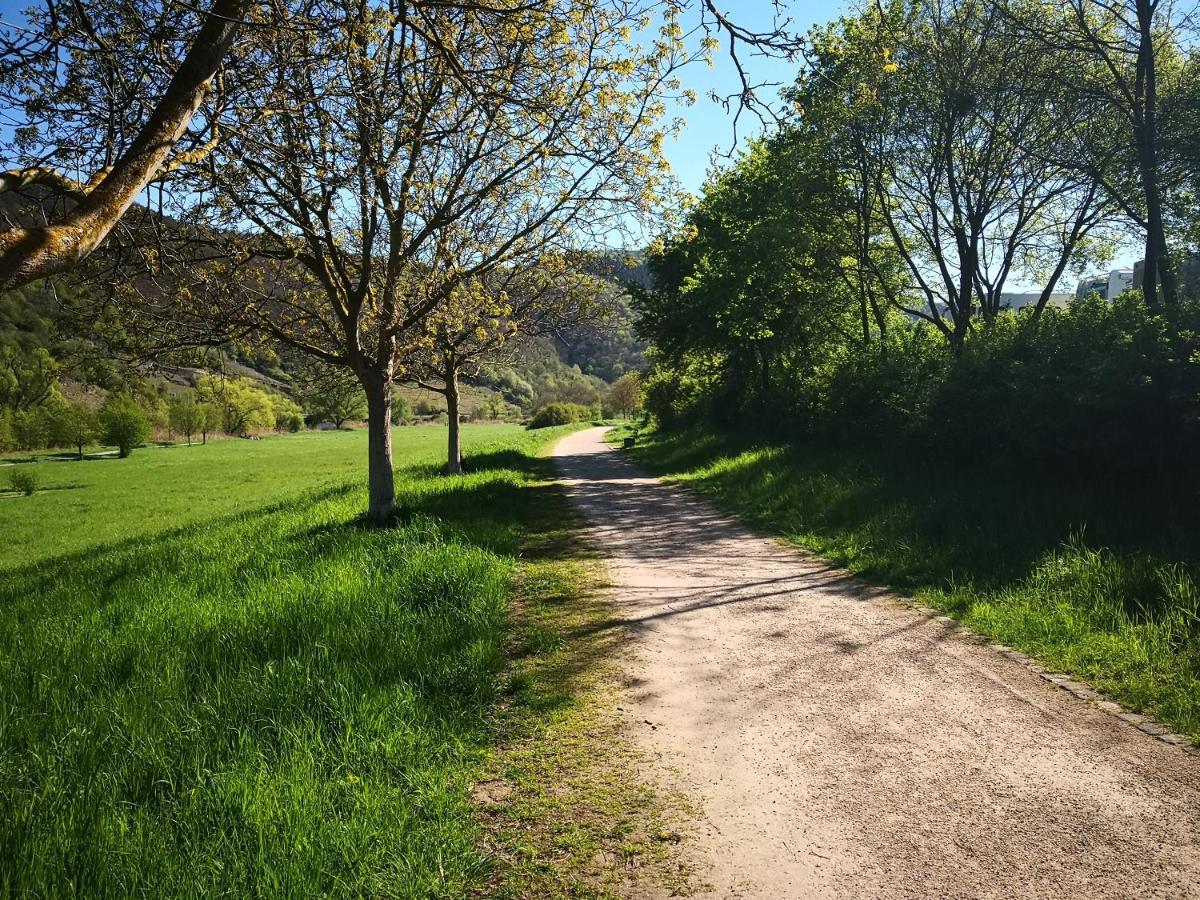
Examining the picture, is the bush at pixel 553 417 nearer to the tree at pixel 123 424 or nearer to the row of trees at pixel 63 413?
the row of trees at pixel 63 413

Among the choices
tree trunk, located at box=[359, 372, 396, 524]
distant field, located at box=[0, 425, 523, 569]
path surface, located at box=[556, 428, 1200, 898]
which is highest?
tree trunk, located at box=[359, 372, 396, 524]

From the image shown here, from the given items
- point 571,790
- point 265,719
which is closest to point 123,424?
point 265,719

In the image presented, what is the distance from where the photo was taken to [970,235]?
1712cm

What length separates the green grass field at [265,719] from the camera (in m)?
2.62

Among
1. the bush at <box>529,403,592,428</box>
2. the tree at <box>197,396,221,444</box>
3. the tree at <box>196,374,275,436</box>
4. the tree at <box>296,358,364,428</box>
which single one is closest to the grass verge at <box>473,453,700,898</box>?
the tree at <box>296,358,364,428</box>

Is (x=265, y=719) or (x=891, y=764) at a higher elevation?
(x=265, y=719)

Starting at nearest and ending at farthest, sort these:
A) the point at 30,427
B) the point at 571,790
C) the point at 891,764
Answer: the point at 571,790, the point at 891,764, the point at 30,427

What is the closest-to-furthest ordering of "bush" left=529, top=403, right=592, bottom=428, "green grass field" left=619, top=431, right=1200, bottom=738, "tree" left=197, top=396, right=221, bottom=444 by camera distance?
"green grass field" left=619, top=431, right=1200, bottom=738 → "tree" left=197, top=396, right=221, bottom=444 → "bush" left=529, top=403, right=592, bottom=428

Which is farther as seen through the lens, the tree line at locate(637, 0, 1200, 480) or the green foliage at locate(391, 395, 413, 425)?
the green foliage at locate(391, 395, 413, 425)

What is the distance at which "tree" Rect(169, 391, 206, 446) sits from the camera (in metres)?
73.2

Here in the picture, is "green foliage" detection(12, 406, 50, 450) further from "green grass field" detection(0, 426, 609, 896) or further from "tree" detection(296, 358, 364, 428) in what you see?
"green grass field" detection(0, 426, 609, 896)

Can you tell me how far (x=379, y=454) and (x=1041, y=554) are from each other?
31.2ft

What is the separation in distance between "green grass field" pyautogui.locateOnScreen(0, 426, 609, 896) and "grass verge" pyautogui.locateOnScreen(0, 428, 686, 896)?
0.01 meters

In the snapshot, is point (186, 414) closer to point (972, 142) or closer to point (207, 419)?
point (207, 419)
